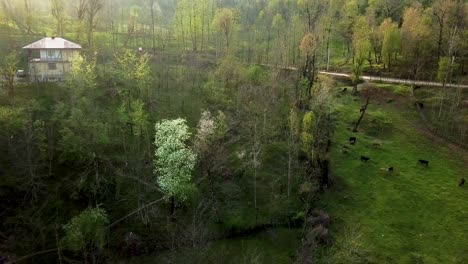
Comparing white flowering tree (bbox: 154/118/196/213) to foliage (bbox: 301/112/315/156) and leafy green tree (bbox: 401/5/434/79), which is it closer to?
foliage (bbox: 301/112/315/156)

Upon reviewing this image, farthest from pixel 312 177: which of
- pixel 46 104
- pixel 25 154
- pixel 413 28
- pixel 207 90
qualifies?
pixel 413 28

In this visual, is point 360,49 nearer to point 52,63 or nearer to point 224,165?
point 224,165

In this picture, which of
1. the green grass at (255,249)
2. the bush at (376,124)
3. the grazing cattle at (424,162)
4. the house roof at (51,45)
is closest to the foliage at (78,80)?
the house roof at (51,45)

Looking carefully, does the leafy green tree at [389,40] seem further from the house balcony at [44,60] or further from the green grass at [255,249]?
the house balcony at [44,60]

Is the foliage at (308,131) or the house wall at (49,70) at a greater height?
the house wall at (49,70)

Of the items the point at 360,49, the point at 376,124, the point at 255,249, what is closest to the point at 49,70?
the point at 255,249

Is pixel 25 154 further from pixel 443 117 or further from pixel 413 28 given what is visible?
pixel 413 28
